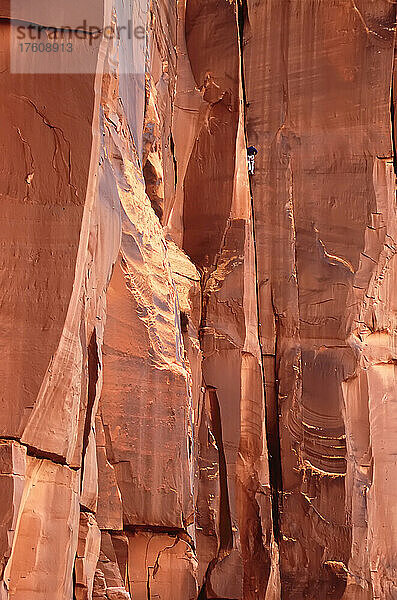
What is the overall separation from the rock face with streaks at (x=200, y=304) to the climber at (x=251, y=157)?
1.7 inches

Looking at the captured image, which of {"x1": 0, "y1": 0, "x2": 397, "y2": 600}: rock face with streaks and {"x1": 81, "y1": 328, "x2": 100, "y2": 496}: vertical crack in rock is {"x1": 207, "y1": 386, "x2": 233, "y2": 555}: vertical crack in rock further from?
{"x1": 81, "y1": 328, "x2": 100, "y2": 496}: vertical crack in rock

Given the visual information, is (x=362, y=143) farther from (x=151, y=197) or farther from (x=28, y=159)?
(x=28, y=159)

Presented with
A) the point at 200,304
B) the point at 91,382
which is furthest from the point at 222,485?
the point at 91,382

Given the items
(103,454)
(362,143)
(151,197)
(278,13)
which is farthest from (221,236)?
(103,454)

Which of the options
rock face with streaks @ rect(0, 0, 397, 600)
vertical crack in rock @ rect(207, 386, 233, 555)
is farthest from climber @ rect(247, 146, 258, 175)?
vertical crack in rock @ rect(207, 386, 233, 555)

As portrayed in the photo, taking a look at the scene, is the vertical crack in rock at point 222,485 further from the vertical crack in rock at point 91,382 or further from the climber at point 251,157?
the vertical crack in rock at point 91,382

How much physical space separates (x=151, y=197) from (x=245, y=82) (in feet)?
5.16

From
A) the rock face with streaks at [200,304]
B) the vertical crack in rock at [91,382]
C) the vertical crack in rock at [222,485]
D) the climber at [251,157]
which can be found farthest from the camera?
the climber at [251,157]

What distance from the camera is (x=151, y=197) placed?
543 centimetres

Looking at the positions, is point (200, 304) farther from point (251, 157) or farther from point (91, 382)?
point (91, 382)

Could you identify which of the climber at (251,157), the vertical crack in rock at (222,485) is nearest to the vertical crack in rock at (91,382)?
the vertical crack in rock at (222,485)

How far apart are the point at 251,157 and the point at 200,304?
3.87 ft

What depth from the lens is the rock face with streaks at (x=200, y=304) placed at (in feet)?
11.0

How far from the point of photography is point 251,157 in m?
6.39
